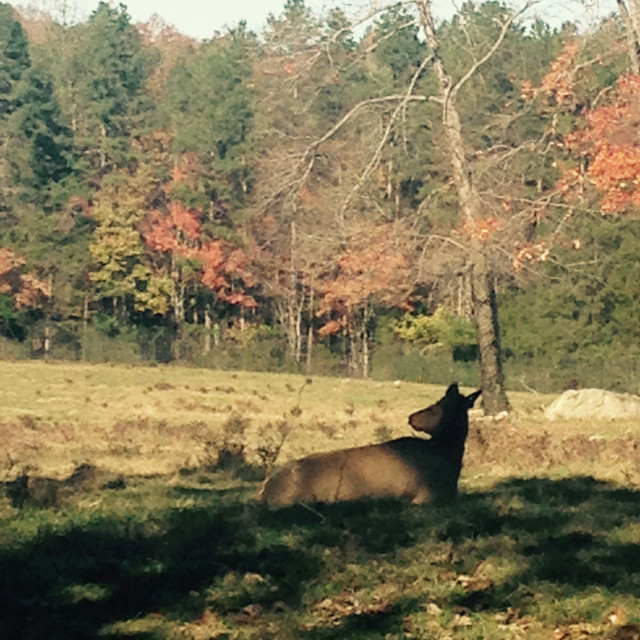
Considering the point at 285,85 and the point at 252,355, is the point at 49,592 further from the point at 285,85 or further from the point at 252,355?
the point at 252,355

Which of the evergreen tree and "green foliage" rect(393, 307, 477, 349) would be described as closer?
"green foliage" rect(393, 307, 477, 349)

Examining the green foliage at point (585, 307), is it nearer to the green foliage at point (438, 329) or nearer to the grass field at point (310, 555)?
the green foliage at point (438, 329)

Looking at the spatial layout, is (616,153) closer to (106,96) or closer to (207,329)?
(207,329)

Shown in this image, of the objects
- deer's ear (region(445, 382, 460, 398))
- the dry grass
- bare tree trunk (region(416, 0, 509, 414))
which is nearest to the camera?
deer's ear (region(445, 382, 460, 398))

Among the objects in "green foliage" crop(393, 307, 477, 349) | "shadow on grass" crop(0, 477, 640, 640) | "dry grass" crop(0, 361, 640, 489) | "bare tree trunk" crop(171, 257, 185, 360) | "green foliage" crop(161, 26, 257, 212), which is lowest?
"shadow on grass" crop(0, 477, 640, 640)

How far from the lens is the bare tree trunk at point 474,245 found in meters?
23.7

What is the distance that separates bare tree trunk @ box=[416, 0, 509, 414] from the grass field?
30.4 ft

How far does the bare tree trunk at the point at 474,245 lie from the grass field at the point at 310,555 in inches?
364

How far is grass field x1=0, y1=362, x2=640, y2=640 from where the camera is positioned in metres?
6.09

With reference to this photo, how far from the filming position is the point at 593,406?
2441 cm

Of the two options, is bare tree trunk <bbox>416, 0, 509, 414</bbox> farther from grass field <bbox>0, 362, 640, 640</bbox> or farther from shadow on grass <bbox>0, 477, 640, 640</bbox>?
shadow on grass <bbox>0, 477, 640, 640</bbox>

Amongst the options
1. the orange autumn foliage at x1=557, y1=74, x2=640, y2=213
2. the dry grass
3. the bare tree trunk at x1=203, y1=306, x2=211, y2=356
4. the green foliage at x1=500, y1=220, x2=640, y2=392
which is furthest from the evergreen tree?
the orange autumn foliage at x1=557, y1=74, x2=640, y2=213

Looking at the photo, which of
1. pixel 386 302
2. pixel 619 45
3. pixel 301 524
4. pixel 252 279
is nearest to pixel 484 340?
pixel 619 45

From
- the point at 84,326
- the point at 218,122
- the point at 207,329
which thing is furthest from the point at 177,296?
the point at 218,122
